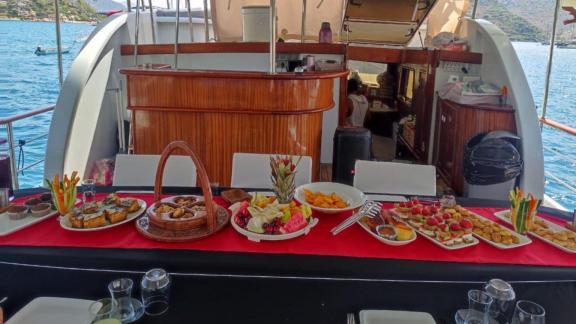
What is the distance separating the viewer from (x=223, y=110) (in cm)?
300

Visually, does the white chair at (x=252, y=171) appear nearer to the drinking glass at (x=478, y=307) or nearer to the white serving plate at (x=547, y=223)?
the white serving plate at (x=547, y=223)

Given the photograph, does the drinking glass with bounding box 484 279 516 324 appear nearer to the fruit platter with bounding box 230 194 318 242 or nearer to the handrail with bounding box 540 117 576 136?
the fruit platter with bounding box 230 194 318 242

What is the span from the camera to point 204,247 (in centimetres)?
139

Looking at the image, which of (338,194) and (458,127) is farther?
(458,127)

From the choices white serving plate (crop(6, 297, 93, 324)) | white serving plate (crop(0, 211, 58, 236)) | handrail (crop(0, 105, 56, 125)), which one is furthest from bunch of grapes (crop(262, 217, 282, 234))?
handrail (crop(0, 105, 56, 125))

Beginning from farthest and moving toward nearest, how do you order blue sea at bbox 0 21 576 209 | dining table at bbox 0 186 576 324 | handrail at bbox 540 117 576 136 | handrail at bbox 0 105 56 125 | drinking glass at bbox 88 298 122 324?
blue sea at bbox 0 21 576 209, handrail at bbox 540 117 576 136, handrail at bbox 0 105 56 125, dining table at bbox 0 186 576 324, drinking glass at bbox 88 298 122 324

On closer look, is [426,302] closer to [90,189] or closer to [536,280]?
[536,280]

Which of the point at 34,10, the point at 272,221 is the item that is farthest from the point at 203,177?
the point at 34,10

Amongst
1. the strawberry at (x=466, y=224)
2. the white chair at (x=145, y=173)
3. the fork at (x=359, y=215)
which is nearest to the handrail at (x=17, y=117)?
the white chair at (x=145, y=173)

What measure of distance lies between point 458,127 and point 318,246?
8.48 feet

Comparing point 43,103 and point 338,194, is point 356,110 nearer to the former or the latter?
point 338,194

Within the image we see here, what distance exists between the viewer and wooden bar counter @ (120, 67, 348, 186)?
294 cm

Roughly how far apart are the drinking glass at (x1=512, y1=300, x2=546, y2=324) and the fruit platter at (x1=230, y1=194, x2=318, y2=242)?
2.25 ft

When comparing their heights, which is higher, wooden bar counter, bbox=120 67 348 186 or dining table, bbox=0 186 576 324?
wooden bar counter, bbox=120 67 348 186
